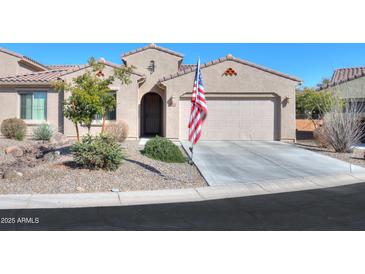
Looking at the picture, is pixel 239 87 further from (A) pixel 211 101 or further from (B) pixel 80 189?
(B) pixel 80 189

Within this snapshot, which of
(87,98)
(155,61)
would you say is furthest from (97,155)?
(155,61)

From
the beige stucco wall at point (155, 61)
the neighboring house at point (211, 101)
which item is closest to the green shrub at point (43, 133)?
the neighboring house at point (211, 101)

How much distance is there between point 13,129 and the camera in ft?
55.3

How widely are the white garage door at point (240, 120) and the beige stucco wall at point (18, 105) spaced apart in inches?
320

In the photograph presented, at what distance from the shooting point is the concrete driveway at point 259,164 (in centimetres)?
1002

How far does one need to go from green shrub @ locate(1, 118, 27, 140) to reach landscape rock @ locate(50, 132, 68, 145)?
1.67 meters

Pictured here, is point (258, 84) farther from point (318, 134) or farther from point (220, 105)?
point (318, 134)

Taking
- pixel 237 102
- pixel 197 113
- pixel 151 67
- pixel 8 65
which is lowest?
pixel 197 113

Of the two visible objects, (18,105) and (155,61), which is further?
(155,61)

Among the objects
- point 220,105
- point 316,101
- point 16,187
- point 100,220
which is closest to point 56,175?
point 16,187

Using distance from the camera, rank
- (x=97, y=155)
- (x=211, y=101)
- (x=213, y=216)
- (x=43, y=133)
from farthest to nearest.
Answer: (x=211, y=101), (x=43, y=133), (x=97, y=155), (x=213, y=216)

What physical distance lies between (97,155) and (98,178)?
0.81 m

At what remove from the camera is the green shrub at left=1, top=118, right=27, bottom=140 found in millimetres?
16875

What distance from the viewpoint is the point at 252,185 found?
897cm
